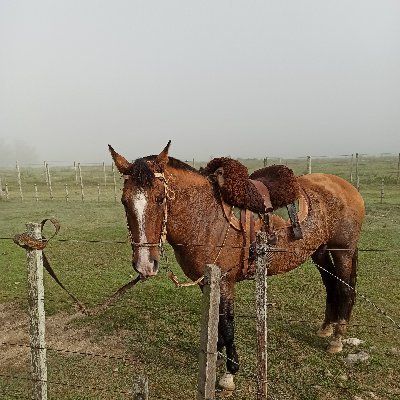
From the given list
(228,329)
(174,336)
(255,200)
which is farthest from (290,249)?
(174,336)

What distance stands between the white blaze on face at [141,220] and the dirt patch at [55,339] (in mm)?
2328

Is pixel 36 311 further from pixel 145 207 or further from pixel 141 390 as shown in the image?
pixel 145 207

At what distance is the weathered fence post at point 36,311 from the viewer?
2805 mm

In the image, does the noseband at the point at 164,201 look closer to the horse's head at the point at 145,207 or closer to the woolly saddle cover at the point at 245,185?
the horse's head at the point at 145,207

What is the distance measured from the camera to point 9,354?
5309 mm

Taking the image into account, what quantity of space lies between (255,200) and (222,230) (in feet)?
1.54

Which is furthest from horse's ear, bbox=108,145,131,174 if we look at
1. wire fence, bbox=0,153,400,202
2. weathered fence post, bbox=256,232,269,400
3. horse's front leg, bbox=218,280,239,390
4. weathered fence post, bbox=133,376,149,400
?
wire fence, bbox=0,153,400,202

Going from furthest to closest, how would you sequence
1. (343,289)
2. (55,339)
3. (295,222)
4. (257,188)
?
1. (55,339)
2. (343,289)
3. (295,222)
4. (257,188)

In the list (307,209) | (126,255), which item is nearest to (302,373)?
(307,209)

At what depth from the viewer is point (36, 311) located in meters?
2.86

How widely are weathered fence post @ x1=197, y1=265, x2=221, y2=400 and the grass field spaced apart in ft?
3.17

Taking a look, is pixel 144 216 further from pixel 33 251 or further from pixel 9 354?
pixel 9 354

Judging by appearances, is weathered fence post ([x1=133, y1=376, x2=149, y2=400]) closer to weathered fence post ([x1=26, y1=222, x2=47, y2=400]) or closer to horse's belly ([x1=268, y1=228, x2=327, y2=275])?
weathered fence post ([x1=26, y1=222, x2=47, y2=400])

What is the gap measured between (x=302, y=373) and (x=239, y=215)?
204 cm
